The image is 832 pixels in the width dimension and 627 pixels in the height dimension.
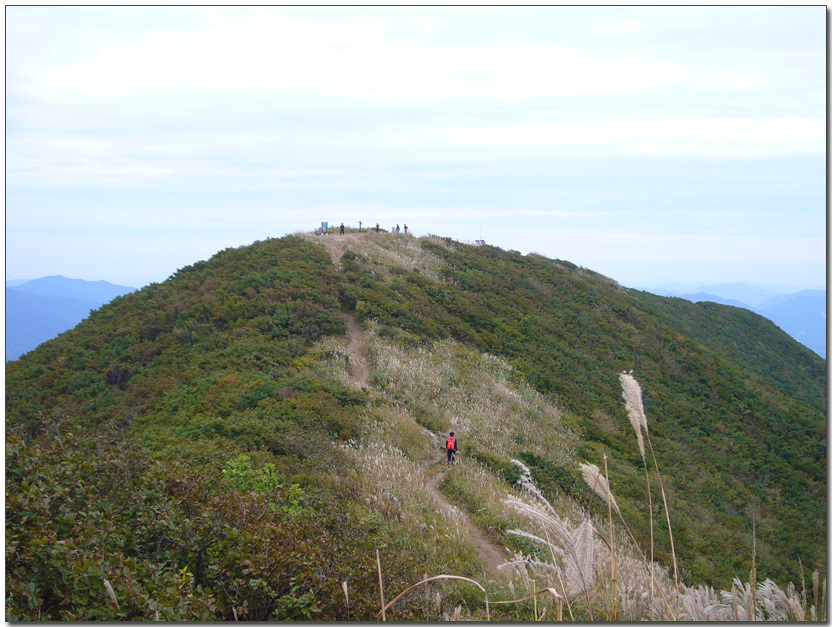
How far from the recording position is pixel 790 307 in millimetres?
81625

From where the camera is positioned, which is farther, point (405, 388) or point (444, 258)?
point (444, 258)

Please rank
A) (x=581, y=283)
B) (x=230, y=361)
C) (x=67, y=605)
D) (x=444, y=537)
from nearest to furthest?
(x=67, y=605) → (x=444, y=537) → (x=230, y=361) → (x=581, y=283)

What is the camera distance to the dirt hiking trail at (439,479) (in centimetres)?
717

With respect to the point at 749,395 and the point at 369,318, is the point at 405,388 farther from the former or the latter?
the point at 749,395

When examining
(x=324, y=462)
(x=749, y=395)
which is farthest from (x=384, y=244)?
(x=324, y=462)

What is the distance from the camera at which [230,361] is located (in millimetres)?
13570

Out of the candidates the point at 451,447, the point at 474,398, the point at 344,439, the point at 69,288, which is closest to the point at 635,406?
the point at 451,447

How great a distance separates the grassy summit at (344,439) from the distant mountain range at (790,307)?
12.9 ft

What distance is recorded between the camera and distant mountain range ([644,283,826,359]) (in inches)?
268

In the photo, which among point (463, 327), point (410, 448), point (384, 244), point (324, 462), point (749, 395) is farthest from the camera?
point (384, 244)

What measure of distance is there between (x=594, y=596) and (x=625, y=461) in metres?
13.4

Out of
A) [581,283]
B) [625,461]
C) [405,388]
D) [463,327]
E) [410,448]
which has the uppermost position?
[581,283]

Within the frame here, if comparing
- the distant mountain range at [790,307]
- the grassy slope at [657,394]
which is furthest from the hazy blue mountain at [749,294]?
the grassy slope at [657,394]

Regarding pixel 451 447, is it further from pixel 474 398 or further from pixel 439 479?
pixel 474 398
